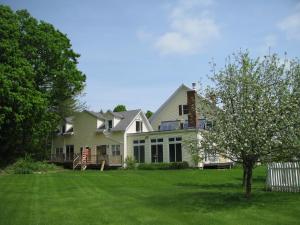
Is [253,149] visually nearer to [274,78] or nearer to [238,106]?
[238,106]

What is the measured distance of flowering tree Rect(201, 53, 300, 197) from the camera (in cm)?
1232

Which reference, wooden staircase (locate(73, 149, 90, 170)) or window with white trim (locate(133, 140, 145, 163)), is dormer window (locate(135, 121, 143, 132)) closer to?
window with white trim (locate(133, 140, 145, 163))

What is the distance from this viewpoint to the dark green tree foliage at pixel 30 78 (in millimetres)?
31595

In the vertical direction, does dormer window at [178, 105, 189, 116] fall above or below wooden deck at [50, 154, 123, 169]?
above

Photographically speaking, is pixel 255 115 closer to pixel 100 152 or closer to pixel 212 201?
pixel 212 201

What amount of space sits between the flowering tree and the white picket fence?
1.92 metres

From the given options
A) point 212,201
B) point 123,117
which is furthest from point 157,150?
point 212,201

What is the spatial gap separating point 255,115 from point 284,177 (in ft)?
13.9

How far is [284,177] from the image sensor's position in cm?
1535

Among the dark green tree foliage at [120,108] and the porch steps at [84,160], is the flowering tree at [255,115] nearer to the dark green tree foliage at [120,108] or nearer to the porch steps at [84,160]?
the porch steps at [84,160]

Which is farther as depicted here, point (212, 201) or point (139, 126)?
point (139, 126)

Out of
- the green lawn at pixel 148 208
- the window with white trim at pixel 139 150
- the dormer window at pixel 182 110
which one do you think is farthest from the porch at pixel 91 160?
the green lawn at pixel 148 208

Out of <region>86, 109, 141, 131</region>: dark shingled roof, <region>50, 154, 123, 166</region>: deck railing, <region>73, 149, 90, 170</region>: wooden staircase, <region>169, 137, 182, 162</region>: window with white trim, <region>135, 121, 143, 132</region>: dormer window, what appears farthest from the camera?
<region>135, 121, 143, 132</region>: dormer window

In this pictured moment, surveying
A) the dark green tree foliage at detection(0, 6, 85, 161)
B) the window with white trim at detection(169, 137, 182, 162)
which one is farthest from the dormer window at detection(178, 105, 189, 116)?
the dark green tree foliage at detection(0, 6, 85, 161)
